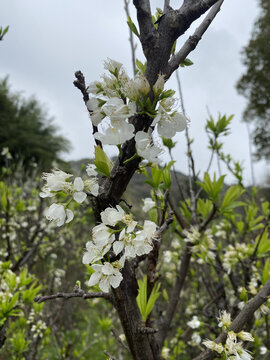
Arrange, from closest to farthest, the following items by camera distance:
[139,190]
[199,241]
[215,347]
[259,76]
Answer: [215,347], [199,241], [139,190], [259,76]

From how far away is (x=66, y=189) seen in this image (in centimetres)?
68

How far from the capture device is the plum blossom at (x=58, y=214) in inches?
27.1

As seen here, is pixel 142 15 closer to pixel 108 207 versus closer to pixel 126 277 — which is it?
pixel 108 207

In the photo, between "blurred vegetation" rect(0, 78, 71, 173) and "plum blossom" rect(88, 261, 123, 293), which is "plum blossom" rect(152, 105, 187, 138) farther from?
"blurred vegetation" rect(0, 78, 71, 173)

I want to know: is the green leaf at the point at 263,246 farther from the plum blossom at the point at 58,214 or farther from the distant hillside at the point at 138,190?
the plum blossom at the point at 58,214

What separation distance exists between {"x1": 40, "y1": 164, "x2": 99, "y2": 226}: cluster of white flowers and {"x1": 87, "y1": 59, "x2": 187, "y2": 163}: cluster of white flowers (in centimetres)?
11

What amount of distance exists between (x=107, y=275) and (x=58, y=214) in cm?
19

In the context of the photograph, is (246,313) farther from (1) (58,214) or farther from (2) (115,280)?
(1) (58,214)

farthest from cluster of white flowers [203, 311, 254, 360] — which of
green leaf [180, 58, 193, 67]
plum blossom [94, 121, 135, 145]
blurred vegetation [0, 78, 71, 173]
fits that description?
blurred vegetation [0, 78, 71, 173]

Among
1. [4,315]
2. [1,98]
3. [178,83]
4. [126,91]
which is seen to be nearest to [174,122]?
[126,91]

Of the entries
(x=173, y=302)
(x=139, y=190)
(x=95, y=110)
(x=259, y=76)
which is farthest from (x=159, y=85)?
(x=259, y=76)

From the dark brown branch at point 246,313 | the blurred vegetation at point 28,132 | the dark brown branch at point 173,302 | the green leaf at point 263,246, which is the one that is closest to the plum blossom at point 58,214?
the dark brown branch at point 246,313

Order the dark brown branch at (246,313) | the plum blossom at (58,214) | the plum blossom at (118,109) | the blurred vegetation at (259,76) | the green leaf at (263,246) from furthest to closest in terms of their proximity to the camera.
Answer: the blurred vegetation at (259,76)
the green leaf at (263,246)
the dark brown branch at (246,313)
the plum blossom at (58,214)
the plum blossom at (118,109)

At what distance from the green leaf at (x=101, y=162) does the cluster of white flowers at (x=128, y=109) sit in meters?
0.04
